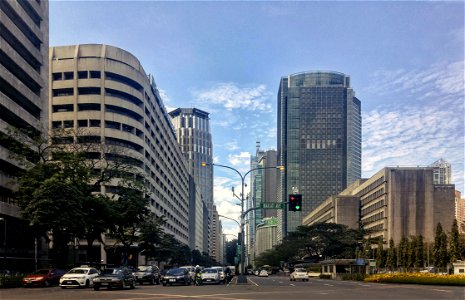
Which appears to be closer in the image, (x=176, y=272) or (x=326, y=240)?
(x=176, y=272)

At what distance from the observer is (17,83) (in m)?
56.2

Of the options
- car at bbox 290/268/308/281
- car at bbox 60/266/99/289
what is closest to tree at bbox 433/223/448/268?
car at bbox 290/268/308/281

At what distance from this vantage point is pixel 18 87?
56.6m

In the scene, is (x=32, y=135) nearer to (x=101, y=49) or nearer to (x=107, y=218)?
(x=107, y=218)

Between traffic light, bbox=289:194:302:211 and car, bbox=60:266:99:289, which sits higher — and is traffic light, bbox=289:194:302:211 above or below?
above

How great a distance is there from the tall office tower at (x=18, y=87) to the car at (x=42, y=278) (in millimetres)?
12497

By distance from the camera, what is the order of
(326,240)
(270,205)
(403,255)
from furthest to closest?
(326,240) < (403,255) < (270,205)

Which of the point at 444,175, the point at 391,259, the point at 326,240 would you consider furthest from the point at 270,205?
the point at 444,175

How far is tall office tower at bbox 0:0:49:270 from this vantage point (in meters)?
52.0

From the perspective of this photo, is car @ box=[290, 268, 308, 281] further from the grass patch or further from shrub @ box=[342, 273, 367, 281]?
the grass patch

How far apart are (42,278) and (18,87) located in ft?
97.3

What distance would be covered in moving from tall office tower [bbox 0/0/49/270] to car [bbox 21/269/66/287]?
12497 millimetres

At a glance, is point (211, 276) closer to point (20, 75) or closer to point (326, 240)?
point (20, 75)

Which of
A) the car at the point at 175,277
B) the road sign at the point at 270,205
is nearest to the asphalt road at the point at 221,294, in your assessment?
the car at the point at 175,277
